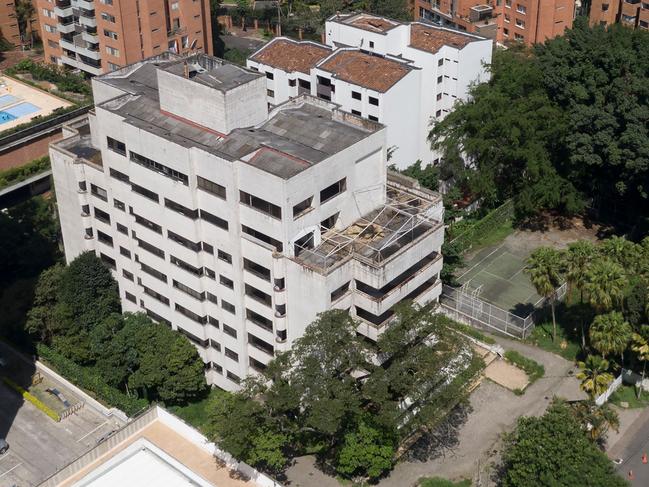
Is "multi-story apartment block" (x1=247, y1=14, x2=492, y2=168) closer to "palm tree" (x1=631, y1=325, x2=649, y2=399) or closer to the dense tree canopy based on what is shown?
the dense tree canopy

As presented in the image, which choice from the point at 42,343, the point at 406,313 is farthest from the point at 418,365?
the point at 42,343

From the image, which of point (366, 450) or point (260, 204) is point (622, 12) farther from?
point (366, 450)

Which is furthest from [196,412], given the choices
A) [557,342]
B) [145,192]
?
[557,342]

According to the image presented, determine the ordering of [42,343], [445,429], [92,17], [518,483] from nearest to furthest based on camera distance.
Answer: [518,483] → [445,429] → [42,343] → [92,17]

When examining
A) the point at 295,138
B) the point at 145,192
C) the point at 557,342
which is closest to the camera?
the point at 295,138

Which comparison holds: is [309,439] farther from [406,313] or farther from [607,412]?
[607,412]

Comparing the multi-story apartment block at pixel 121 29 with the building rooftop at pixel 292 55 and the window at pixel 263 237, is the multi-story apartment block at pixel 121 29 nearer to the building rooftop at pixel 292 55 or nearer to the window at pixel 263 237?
the building rooftop at pixel 292 55

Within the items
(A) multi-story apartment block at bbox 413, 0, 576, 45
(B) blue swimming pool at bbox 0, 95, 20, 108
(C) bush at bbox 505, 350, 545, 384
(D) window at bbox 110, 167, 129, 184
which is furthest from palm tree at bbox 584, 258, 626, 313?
(B) blue swimming pool at bbox 0, 95, 20, 108
